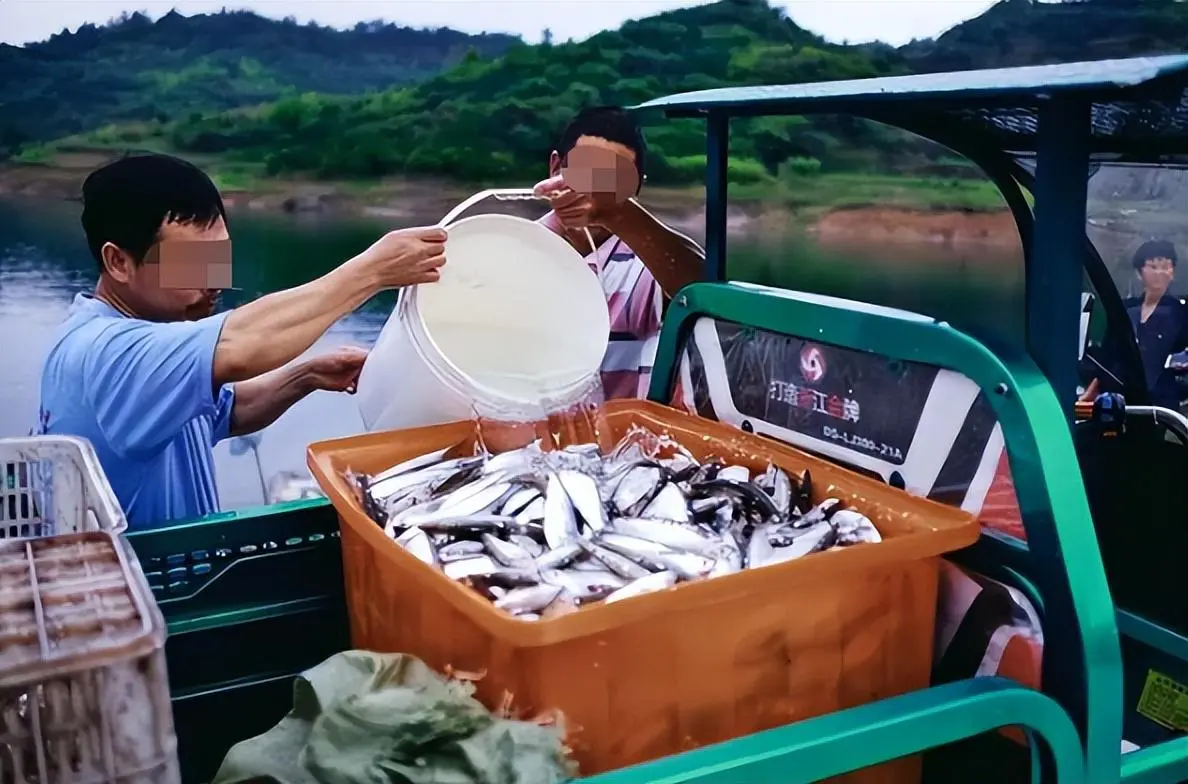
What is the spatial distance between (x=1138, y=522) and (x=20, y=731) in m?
2.33

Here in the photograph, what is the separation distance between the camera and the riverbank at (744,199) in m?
3.00

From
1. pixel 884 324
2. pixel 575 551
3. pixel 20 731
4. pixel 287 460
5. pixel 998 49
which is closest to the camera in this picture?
pixel 20 731

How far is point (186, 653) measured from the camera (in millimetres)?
1528

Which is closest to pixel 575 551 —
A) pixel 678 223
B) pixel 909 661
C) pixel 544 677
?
pixel 544 677

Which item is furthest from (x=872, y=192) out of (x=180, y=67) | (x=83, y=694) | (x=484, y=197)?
(x=83, y=694)

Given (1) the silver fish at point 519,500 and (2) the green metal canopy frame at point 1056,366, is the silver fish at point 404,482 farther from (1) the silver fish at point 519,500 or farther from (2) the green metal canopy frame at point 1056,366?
(2) the green metal canopy frame at point 1056,366

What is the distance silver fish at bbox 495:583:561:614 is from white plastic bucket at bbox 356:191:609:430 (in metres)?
0.63

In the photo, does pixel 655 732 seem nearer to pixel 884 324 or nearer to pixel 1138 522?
pixel 884 324

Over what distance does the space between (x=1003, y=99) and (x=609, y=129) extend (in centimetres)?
202

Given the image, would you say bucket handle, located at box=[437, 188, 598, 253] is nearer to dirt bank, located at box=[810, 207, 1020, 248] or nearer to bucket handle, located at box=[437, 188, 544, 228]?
bucket handle, located at box=[437, 188, 544, 228]

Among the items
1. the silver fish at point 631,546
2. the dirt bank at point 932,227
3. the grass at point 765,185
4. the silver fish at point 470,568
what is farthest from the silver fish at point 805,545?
the dirt bank at point 932,227

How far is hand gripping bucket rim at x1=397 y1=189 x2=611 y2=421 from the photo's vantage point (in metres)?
1.76

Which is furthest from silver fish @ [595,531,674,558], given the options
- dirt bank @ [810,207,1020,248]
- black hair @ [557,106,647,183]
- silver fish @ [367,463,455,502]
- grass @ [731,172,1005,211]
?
dirt bank @ [810,207,1020,248]

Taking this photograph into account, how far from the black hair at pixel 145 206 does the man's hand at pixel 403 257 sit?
0.54 meters
